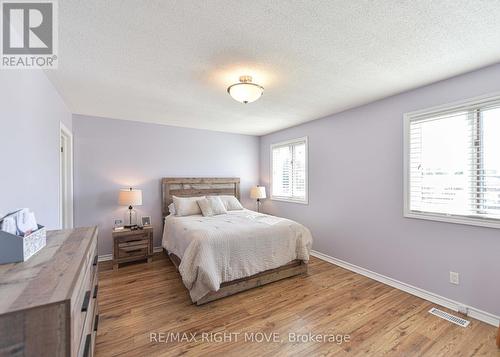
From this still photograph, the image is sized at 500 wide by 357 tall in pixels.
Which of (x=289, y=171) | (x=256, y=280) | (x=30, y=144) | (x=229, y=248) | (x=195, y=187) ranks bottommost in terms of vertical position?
(x=256, y=280)

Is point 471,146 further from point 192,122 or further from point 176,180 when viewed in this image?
point 176,180

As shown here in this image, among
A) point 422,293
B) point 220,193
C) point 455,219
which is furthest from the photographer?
point 220,193

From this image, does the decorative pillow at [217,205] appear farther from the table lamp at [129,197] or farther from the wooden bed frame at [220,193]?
the table lamp at [129,197]

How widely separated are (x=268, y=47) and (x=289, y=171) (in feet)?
9.76

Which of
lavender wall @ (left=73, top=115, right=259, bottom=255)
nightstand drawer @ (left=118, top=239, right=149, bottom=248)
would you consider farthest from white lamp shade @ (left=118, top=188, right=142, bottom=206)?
nightstand drawer @ (left=118, top=239, right=149, bottom=248)

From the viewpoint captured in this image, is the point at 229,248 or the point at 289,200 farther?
the point at 289,200

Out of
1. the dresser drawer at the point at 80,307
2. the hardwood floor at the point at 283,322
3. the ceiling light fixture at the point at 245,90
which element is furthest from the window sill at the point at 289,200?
the dresser drawer at the point at 80,307

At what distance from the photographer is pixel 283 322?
2062 millimetres

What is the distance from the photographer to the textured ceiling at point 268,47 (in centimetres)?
138

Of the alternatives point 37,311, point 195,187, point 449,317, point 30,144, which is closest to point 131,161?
point 195,187

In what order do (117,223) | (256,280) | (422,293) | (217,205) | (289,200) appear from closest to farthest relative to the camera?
(422,293) < (256,280) < (117,223) < (217,205) < (289,200)

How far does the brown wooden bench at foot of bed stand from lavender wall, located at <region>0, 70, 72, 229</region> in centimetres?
162

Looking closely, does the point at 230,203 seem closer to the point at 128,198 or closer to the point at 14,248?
the point at 128,198

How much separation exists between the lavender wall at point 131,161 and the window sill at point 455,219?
11.0ft
